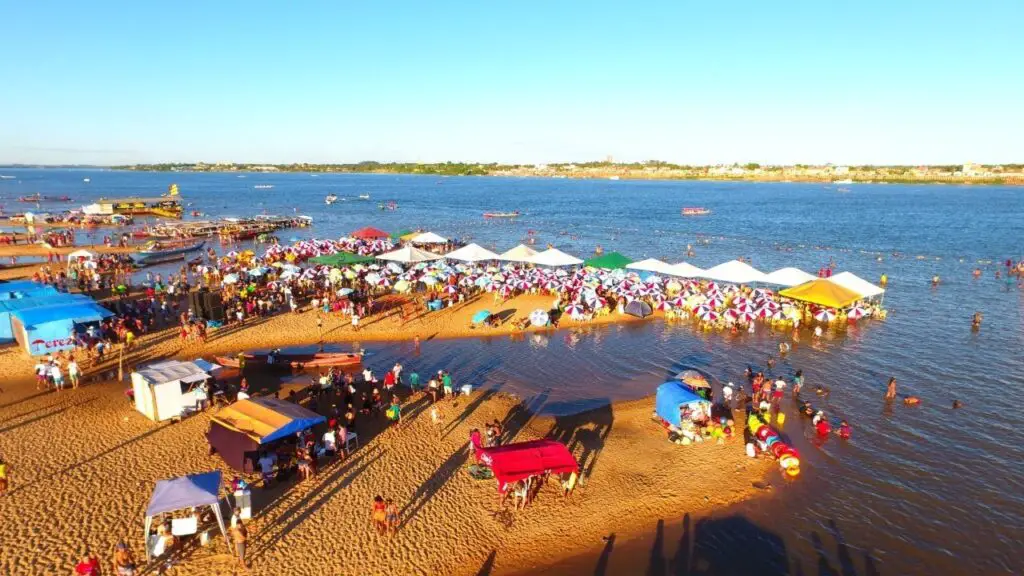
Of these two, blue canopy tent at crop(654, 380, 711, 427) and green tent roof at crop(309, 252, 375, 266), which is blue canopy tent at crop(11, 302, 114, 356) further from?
blue canopy tent at crop(654, 380, 711, 427)

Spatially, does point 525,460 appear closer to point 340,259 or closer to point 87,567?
point 87,567

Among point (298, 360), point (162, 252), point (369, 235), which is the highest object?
point (369, 235)

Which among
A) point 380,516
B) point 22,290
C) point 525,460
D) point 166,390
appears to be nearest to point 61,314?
point 22,290

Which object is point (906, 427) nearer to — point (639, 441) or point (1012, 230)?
point (639, 441)

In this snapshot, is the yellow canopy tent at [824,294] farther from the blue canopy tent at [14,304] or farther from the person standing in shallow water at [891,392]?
the blue canopy tent at [14,304]

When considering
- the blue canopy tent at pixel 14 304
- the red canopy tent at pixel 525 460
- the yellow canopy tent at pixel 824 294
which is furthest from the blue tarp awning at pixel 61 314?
the yellow canopy tent at pixel 824 294

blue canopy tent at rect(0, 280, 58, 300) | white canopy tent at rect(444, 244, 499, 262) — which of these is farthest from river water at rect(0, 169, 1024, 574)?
blue canopy tent at rect(0, 280, 58, 300)
